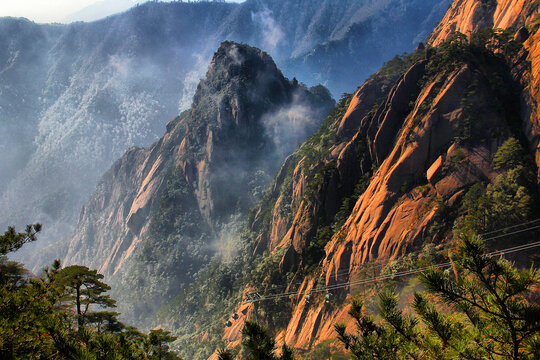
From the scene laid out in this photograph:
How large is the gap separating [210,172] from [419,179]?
8761 cm

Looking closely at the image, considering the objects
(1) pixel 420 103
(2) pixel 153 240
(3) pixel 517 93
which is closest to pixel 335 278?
(1) pixel 420 103

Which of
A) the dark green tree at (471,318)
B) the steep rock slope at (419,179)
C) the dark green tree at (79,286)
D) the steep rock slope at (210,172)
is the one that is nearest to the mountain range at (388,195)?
the steep rock slope at (419,179)

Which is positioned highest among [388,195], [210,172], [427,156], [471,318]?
[210,172]

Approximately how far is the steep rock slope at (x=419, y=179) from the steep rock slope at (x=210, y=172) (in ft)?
196

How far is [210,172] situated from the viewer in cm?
11525

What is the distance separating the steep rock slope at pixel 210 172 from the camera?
360 feet

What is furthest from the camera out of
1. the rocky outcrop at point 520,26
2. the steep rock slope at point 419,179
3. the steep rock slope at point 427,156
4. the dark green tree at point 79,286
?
the steep rock slope at point 427,156

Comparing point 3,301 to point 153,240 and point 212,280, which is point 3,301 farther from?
point 153,240

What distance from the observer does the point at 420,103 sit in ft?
128

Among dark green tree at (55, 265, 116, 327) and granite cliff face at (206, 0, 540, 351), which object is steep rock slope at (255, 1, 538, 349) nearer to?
granite cliff face at (206, 0, 540, 351)

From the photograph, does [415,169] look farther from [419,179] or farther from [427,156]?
Answer: [427,156]

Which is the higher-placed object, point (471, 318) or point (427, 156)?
point (427, 156)

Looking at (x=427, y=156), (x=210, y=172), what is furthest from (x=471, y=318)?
(x=210, y=172)

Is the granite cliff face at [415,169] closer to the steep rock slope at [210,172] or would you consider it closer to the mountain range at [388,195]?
the mountain range at [388,195]
